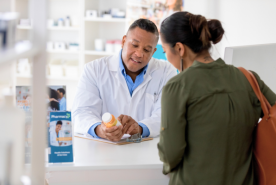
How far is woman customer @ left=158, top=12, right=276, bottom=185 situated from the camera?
1.10 metres

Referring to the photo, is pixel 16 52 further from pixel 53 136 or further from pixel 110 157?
pixel 110 157

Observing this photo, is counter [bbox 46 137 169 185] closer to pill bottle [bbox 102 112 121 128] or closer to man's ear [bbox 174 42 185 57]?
pill bottle [bbox 102 112 121 128]

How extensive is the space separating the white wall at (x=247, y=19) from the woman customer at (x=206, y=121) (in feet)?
3.73

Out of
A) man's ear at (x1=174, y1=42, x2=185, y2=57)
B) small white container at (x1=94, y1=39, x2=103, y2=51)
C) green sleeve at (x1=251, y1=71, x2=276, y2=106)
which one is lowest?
small white container at (x1=94, y1=39, x2=103, y2=51)

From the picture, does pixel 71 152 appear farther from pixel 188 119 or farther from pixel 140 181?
pixel 188 119

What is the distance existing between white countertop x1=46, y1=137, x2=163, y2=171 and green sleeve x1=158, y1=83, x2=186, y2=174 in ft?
1.02

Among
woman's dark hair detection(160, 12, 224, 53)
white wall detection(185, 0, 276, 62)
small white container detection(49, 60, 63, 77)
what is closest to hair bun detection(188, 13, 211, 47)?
woman's dark hair detection(160, 12, 224, 53)

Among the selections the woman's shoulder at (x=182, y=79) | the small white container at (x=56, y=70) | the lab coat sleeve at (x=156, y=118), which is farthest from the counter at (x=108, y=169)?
the small white container at (x=56, y=70)

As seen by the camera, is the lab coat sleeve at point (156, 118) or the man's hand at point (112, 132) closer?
the man's hand at point (112, 132)

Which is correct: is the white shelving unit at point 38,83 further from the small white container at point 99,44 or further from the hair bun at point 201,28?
the small white container at point 99,44

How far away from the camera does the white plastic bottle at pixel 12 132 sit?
58cm

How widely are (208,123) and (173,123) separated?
0.43ft

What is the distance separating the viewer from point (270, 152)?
1.16m

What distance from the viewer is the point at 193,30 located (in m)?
1.21
